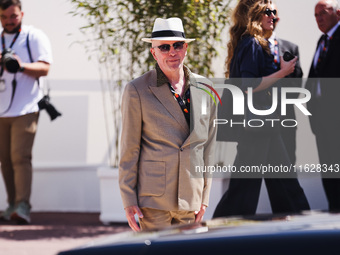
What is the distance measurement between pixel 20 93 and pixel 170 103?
3907 mm

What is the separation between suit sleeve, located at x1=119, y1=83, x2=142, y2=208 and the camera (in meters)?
3.82

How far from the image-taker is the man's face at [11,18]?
7.50 meters

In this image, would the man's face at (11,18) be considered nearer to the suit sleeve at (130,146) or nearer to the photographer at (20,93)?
the photographer at (20,93)

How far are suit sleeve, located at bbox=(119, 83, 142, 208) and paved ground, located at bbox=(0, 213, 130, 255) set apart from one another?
2.23 metres

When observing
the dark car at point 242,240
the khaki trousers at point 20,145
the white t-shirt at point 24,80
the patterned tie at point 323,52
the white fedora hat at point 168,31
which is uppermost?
the white fedora hat at point 168,31

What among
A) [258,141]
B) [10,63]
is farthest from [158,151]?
[10,63]

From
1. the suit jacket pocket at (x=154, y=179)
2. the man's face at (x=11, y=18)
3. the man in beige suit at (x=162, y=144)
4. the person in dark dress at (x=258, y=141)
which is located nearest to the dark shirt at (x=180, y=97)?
the man in beige suit at (x=162, y=144)

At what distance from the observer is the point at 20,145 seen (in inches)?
296

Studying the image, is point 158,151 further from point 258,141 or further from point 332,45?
point 332,45

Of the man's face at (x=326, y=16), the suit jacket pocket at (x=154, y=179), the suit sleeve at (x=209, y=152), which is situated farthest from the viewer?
the man's face at (x=326, y=16)

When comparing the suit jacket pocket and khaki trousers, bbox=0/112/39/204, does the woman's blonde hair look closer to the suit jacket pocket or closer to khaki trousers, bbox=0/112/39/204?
the suit jacket pocket

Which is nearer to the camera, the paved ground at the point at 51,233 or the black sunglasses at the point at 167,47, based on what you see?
the black sunglasses at the point at 167,47

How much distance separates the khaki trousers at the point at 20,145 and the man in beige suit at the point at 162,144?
Answer: 380 cm

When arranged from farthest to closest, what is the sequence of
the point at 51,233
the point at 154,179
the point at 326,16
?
1. the point at 51,233
2. the point at 326,16
3. the point at 154,179
